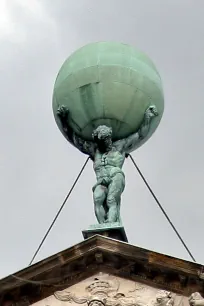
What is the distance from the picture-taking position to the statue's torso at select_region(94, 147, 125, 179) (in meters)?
17.4

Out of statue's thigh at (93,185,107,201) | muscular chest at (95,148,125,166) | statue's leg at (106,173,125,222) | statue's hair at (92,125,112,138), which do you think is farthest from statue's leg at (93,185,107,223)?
statue's hair at (92,125,112,138)

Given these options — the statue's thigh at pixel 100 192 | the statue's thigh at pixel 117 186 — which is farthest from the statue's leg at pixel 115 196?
the statue's thigh at pixel 100 192

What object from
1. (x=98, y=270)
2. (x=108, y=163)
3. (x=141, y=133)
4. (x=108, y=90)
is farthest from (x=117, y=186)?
(x=108, y=90)

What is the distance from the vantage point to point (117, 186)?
17.1 m

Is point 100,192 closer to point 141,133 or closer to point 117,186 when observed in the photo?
point 117,186

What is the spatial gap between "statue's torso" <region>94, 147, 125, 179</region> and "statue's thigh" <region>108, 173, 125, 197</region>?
119mm

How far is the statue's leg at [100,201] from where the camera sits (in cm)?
1691

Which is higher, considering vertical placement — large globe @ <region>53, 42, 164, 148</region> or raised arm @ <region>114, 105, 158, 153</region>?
large globe @ <region>53, 42, 164, 148</region>

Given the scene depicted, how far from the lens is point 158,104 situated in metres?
18.5

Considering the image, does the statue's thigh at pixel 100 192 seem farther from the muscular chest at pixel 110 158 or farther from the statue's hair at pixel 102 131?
the statue's hair at pixel 102 131

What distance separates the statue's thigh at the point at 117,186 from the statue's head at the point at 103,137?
2.36 feet

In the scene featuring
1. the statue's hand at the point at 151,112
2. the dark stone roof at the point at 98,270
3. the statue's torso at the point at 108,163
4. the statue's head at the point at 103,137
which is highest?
the statue's hand at the point at 151,112

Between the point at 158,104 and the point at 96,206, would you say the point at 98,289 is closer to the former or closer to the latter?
the point at 96,206

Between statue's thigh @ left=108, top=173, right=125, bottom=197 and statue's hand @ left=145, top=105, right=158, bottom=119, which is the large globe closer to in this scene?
statue's hand @ left=145, top=105, right=158, bottom=119
